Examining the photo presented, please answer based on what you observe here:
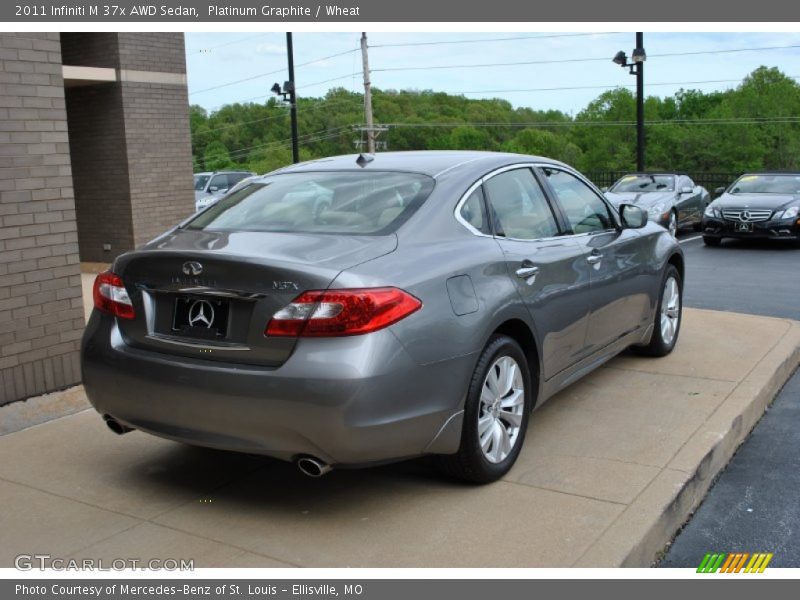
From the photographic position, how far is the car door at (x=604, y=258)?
208 inches

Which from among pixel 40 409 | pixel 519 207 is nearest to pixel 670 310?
pixel 519 207

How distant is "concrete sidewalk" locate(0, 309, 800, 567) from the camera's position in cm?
351

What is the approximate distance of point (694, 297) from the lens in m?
10.0

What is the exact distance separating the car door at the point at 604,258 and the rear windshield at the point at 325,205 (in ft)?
4.27

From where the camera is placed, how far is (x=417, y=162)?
473 centimetres

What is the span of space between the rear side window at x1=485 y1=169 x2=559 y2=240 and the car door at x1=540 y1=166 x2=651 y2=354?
19 cm

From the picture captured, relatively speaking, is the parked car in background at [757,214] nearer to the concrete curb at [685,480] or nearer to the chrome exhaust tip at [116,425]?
the concrete curb at [685,480]

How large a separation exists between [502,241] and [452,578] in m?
1.86

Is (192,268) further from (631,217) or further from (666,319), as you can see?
(666,319)

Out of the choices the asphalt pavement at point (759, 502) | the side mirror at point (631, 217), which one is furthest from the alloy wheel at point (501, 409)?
the side mirror at point (631, 217)

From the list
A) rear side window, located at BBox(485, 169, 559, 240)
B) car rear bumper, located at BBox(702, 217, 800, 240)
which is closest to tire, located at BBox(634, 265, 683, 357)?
rear side window, located at BBox(485, 169, 559, 240)

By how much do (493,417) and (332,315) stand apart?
1122 mm

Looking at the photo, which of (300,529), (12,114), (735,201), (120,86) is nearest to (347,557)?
(300,529)

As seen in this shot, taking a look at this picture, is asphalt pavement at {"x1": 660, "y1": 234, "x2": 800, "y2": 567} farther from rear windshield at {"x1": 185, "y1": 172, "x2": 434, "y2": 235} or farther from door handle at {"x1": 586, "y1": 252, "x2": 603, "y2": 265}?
rear windshield at {"x1": 185, "y1": 172, "x2": 434, "y2": 235}
